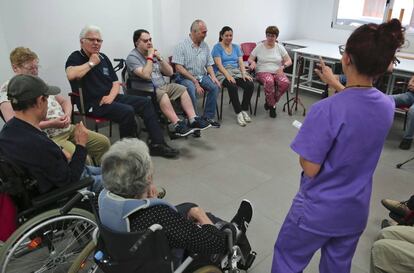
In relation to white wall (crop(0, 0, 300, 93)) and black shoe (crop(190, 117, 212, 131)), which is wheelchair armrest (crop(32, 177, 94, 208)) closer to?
black shoe (crop(190, 117, 212, 131))

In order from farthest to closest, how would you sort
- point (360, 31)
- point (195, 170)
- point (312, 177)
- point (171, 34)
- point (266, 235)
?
point (171, 34) < point (195, 170) < point (266, 235) < point (312, 177) < point (360, 31)

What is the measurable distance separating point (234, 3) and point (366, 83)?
13.6 ft

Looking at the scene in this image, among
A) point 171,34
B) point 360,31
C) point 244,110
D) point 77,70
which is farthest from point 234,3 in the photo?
point 360,31

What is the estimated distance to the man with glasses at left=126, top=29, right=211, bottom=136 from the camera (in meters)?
3.40

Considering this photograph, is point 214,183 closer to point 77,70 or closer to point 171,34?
point 77,70

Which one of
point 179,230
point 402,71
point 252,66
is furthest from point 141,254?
point 402,71

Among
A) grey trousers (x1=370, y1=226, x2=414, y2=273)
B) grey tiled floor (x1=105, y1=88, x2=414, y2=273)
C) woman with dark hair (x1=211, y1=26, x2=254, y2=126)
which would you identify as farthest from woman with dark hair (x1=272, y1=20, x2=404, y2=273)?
woman with dark hair (x1=211, y1=26, x2=254, y2=126)

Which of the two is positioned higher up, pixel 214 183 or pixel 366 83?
pixel 366 83

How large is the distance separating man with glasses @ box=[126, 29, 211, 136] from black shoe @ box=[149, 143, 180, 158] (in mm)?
178

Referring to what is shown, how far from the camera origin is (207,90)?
4.05 m

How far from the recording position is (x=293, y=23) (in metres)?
6.17

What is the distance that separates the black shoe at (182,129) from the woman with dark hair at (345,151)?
197 cm

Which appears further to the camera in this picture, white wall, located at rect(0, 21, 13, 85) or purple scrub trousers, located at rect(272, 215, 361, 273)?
white wall, located at rect(0, 21, 13, 85)

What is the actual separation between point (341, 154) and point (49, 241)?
1380 mm
